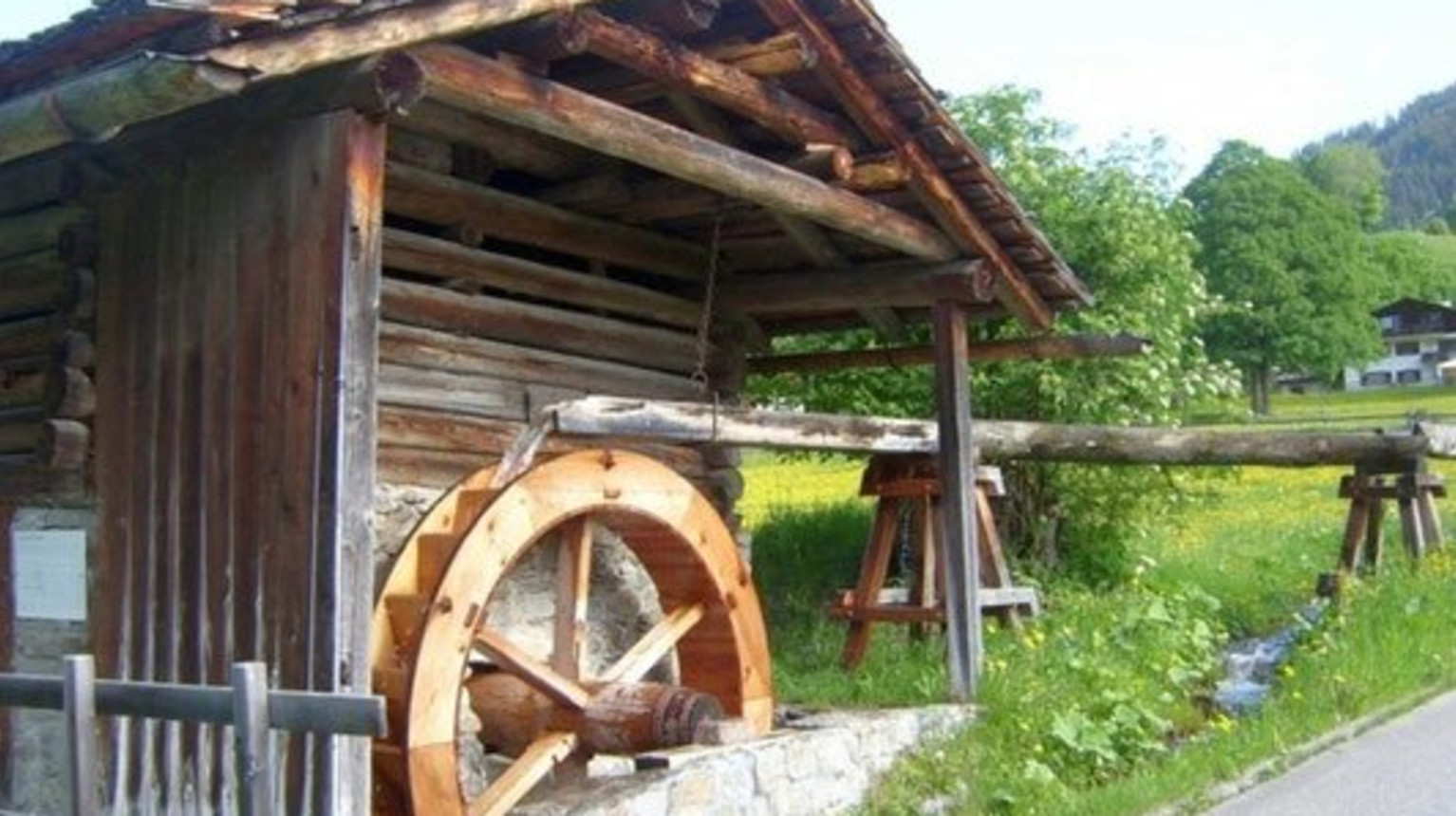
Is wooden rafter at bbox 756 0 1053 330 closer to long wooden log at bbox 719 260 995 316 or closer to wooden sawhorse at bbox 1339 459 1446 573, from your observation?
long wooden log at bbox 719 260 995 316

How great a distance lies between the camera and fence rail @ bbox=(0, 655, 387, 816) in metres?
3.97

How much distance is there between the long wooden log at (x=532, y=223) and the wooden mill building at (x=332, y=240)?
0.02 metres

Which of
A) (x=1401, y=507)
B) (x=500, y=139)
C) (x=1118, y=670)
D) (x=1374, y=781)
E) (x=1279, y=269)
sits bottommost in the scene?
(x=1374, y=781)

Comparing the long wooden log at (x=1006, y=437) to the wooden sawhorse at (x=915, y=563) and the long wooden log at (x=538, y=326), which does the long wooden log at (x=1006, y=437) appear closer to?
the wooden sawhorse at (x=915, y=563)

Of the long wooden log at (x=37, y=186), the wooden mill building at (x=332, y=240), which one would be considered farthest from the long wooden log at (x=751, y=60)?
the long wooden log at (x=37, y=186)

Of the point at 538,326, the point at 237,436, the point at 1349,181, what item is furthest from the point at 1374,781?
the point at 1349,181

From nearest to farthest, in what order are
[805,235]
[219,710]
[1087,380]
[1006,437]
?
[219,710] → [805,235] → [1006,437] → [1087,380]

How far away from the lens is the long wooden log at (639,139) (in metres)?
5.17

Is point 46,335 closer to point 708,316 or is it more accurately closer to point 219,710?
point 219,710

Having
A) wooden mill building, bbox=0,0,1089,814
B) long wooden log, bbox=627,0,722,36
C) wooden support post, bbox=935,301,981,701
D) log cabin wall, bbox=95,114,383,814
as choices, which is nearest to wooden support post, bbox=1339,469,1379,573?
wooden support post, bbox=935,301,981,701

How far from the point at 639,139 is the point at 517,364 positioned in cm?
195

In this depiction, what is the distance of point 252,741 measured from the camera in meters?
3.99

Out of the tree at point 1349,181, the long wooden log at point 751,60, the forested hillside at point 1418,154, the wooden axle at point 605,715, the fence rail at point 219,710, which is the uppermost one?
the forested hillside at point 1418,154

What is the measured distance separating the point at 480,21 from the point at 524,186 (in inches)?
112
